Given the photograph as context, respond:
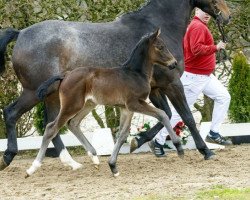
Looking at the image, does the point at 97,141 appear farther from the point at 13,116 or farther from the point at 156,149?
the point at 13,116

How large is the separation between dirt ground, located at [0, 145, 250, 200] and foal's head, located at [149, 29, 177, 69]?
4.01 feet

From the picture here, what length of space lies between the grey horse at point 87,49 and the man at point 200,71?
0.29 metres

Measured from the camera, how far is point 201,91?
988 centimetres

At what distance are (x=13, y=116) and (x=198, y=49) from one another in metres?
2.40

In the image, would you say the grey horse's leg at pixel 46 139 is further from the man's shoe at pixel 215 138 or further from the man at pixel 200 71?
the man's shoe at pixel 215 138

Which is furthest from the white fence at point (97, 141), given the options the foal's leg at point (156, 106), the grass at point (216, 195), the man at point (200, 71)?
the grass at point (216, 195)

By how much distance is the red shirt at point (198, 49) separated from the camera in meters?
9.46

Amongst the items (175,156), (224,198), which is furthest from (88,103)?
(224,198)

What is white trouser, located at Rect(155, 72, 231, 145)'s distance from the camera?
977 centimetres

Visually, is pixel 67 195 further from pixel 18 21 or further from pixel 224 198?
pixel 18 21

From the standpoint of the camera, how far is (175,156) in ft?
33.4

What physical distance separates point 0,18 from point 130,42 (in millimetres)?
2804

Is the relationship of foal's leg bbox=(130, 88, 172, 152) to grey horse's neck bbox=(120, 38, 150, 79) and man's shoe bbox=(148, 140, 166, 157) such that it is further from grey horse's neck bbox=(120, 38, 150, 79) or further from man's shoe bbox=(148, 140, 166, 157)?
grey horse's neck bbox=(120, 38, 150, 79)

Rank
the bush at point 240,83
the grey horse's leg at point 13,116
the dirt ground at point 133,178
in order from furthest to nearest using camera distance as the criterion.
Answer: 1. the bush at point 240,83
2. the grey horse's leg at point 13,116
3. the dirt ground at point 133,178
